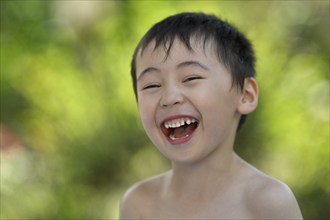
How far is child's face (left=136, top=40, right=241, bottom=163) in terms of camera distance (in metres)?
1.95

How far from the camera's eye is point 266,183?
203 centimetres

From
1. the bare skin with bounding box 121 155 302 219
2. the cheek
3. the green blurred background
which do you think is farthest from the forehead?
the green blurred background

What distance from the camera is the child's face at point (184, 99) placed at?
6.39 feet

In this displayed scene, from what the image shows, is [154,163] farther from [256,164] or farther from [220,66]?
[220,66]

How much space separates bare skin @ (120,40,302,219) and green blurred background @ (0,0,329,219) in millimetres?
1060

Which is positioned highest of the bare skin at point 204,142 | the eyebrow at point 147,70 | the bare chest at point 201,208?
the eyebrow at point 147,70

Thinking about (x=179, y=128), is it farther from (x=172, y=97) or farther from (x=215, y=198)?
(x=215, y=198)

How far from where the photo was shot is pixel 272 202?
1.97 metres

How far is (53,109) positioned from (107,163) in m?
0.37

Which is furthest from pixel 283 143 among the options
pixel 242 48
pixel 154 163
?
pixel 242 48

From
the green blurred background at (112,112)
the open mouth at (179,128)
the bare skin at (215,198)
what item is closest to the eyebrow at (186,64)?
the open mouth at (179,128)

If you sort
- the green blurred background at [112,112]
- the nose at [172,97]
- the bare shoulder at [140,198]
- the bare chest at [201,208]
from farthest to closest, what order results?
the green blurred background at [112,112]
the bare shoulder at [140,198]
the bare chest at [201,208]
the nose at [172,97]

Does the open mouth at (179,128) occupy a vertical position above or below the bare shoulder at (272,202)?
above

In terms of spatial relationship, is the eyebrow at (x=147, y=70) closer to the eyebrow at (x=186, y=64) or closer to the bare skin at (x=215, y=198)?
Result: the eyebrow at (x=186, y=64)
